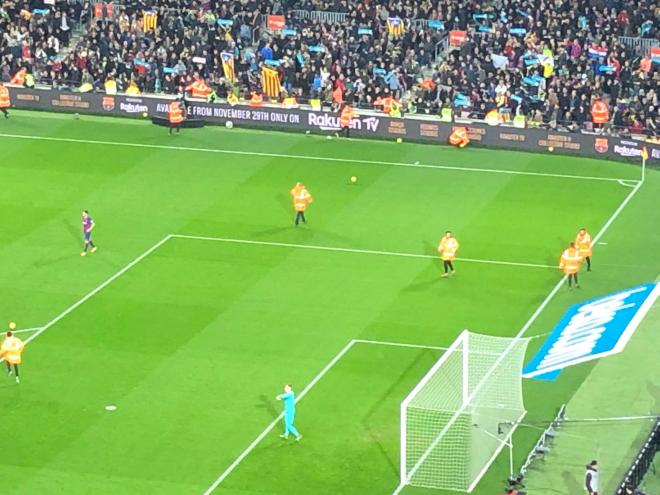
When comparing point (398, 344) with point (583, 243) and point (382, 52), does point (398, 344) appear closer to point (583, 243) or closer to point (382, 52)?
point (583, 243)

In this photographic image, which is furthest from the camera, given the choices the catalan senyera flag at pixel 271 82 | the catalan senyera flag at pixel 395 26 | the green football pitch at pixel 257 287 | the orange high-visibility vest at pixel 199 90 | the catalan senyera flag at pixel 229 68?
the catalan senyera flag at pixel 395 26

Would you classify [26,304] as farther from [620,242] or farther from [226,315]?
[620,242]

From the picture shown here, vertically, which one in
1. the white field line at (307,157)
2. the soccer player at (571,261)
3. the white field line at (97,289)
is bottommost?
the white field line at (97,289)

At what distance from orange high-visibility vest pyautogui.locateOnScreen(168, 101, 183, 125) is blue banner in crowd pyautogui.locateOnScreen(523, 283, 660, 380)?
1151 inches

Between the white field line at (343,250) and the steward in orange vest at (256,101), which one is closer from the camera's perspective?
the white field line at (343,250)

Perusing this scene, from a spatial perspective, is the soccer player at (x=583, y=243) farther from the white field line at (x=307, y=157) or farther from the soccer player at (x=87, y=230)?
the soccer player at (x=87, y=230)

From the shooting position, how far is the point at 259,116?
66438mm

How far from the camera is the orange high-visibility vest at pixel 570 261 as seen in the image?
4878 centimetres

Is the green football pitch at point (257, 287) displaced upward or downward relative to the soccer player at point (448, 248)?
downward

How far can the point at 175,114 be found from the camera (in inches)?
2559

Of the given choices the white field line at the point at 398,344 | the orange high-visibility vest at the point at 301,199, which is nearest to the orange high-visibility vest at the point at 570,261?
the white field line at the point at 398,344

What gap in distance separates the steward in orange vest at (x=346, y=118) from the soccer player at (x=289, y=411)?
81.8 ft

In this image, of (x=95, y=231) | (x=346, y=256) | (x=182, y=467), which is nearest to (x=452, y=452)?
(x=182, y=467)

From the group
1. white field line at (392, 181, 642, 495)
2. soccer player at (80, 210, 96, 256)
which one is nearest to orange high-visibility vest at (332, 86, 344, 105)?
white field line at (392, 181, 642, 495)
